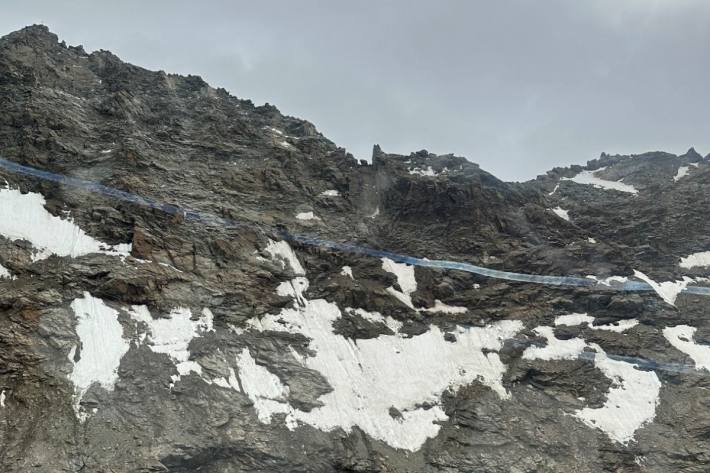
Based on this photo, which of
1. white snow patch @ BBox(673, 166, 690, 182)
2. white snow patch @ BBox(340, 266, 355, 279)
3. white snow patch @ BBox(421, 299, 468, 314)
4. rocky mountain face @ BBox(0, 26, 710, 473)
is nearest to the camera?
rocky mountain face @ BBox(0, 26, 710, 473)

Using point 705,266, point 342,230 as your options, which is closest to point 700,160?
point 705,266

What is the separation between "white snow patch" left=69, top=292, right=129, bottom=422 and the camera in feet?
63.5

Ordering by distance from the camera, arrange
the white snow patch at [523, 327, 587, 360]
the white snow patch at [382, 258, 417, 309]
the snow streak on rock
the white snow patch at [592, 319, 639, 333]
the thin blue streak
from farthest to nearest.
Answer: the white snow patch at [382, 258, 417, 309], the white snow patch at [592, 319, 639, 333], the thin blue streak, the white snow patch at [523, 327, 587, 360], the snow streak on rock

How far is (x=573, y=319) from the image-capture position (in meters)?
31.8

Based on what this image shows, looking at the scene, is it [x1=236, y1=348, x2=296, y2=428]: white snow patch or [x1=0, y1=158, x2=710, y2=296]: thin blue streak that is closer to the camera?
[x1=236, y1=348, x2=296, y2=428]: white snow patch

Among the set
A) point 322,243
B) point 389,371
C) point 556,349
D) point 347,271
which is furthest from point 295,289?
point 556,349

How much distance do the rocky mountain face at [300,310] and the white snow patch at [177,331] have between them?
12 centimetres

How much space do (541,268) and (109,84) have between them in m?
38.9

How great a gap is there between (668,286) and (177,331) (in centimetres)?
3185

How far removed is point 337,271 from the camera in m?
33.0

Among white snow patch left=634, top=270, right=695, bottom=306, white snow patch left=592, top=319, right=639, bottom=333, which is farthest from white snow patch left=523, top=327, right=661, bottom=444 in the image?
white snow patch left=634, top=270, right=695, bottom=306

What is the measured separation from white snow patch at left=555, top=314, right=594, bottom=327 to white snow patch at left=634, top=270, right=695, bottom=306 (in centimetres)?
556

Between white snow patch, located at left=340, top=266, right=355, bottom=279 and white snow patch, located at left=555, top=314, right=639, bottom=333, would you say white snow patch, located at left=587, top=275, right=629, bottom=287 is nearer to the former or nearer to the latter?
white snow patch, located at left=555, top=314, right=639, bottom=333

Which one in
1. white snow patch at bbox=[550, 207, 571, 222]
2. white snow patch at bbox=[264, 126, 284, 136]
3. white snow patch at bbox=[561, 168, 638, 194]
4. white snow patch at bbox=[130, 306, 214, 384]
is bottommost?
white snow patch at bbox=[130, 306, 214, 384]
